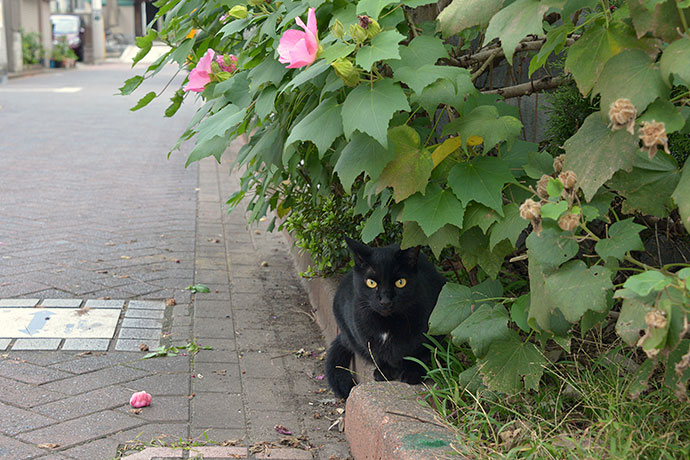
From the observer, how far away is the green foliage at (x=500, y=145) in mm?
1657

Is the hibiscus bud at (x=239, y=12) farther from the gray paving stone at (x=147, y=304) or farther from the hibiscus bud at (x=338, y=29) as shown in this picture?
the gray paving stone at (x=147, y=304)

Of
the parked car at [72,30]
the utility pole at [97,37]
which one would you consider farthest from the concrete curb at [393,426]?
the utility pole at [97,37]

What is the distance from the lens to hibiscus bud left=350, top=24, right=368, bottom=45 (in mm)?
1959

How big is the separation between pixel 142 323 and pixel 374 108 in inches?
99.2

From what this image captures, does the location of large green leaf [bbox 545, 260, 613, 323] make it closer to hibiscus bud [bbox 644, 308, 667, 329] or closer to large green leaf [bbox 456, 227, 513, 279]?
hibiscus bud [bbox 644, 308, 667, 329]

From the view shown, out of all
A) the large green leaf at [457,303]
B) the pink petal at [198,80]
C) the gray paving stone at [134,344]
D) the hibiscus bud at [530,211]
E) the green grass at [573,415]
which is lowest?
the gray paving stone at [134,344]

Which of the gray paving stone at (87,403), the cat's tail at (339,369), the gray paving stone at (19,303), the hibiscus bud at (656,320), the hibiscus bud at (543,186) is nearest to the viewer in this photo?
the hibiscus bud at (656,320)

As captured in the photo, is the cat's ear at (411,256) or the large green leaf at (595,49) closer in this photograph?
the large green leaf at (595,49)

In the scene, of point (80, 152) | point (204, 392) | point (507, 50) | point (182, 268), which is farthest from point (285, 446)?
point (80, 152)

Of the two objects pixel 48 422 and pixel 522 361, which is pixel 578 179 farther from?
pixel 48 422

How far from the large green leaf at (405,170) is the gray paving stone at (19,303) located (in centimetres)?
265

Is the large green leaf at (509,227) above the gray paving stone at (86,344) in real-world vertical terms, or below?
above

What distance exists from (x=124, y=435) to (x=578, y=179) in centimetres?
196

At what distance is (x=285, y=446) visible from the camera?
2.87m
